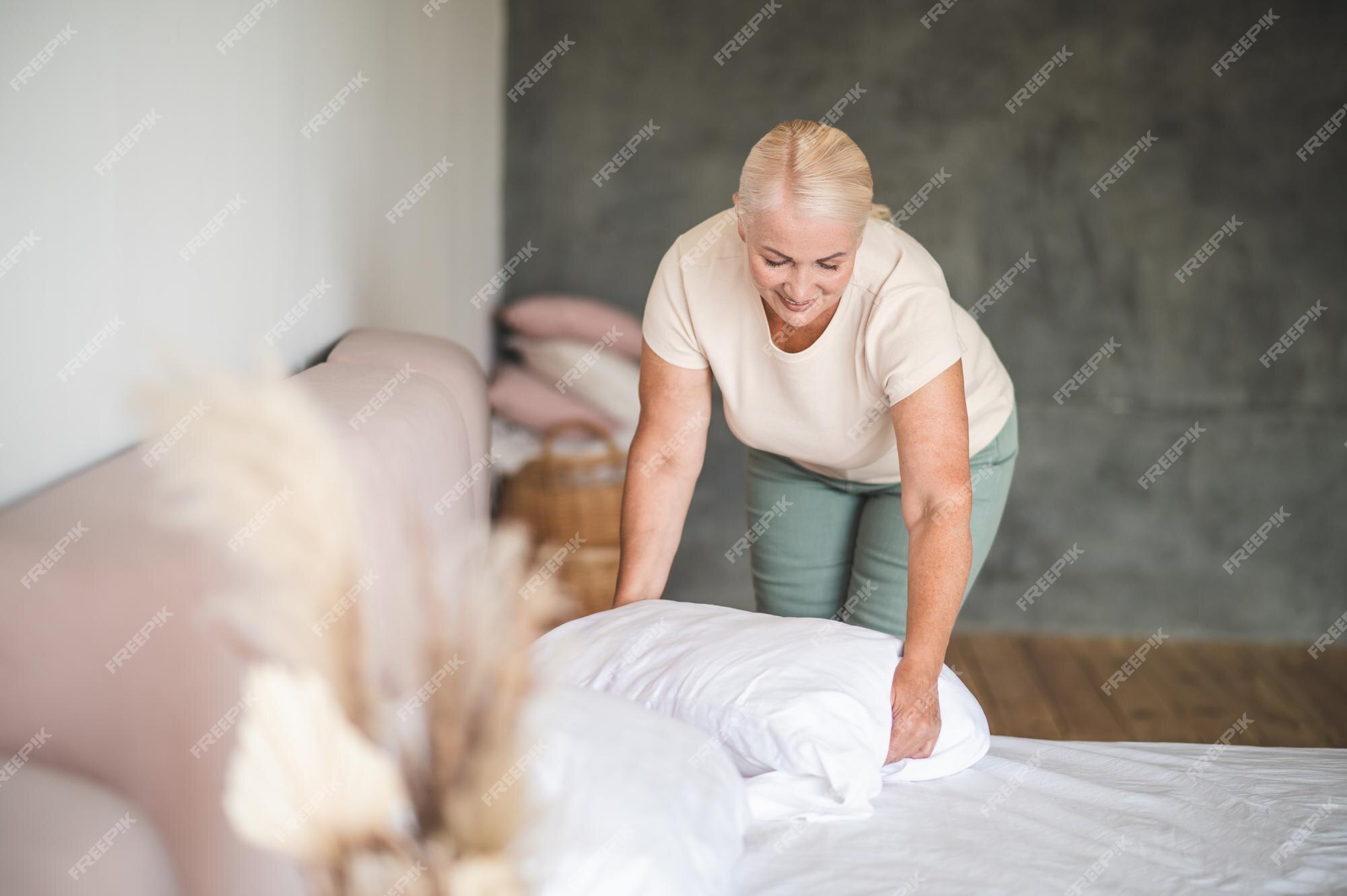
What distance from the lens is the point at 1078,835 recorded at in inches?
53.0

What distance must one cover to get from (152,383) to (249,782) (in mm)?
154

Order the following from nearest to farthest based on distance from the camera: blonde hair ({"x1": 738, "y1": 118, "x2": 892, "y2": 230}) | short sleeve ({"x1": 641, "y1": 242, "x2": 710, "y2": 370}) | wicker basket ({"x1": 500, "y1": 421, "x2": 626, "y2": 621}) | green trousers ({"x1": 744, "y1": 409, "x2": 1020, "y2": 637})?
1. blonde hair ({"x1": 738, "y1": 118, "x2": 892, "y2": 230})
2. short sleeve ({"x1": 641, "y1": 242, "x2": 710, "y2": 370})
3. green trousers ({"x1": 744, "y1": 409, "x2": 1020, "y2": 637})
4. wicker basket ({"x1": 500, "y1": 421, "x2": 626, "y2": 621})

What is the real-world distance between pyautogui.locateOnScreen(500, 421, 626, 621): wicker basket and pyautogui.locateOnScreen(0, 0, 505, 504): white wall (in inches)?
26.0

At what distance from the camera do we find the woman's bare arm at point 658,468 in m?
1.75

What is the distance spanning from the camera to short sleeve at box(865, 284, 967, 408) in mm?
1525

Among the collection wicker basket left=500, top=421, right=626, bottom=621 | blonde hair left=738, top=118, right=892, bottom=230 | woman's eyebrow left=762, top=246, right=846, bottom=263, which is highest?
blonde hair left=738, top=118, right=892, bottom=230

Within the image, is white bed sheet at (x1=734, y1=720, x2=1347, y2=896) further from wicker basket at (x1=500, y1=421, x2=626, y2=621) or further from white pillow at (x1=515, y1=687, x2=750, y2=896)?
wicker basket at (x1=500, y1=421, x2=626, y2=621)

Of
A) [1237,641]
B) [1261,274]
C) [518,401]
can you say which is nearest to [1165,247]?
[1261,274]

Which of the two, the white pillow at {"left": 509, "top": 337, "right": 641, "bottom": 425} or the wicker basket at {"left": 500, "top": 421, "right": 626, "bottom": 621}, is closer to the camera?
the wicker basket at {"left": 500, "top": 421, "right": 626, "bottom": 621}

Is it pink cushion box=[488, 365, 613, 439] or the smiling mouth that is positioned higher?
the smiling mouth

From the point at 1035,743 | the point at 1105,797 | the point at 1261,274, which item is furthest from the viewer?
the point at 1261,274

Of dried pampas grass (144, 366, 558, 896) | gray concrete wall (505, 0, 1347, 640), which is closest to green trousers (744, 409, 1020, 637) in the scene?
dried pampas grass (144, 366, 558, 896)

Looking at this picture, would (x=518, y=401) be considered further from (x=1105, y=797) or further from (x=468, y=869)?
(x=468, y=869)

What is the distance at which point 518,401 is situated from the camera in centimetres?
330
